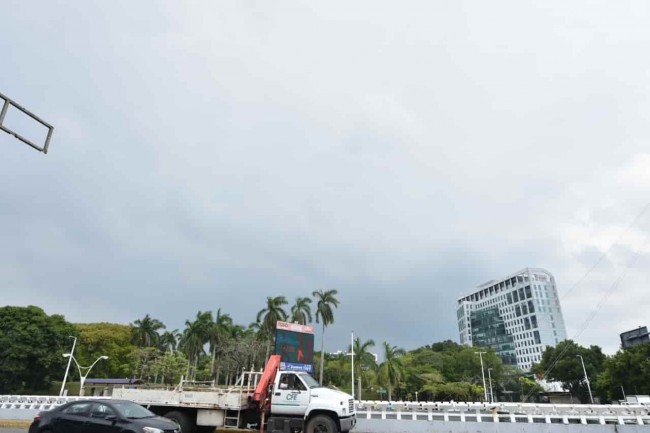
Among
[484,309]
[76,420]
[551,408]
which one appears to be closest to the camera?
[76,420]

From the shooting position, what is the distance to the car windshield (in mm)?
10664

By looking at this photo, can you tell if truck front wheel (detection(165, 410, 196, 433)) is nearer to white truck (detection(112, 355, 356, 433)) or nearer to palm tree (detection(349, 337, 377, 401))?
white truck (detection(112, 355, 356, 433))

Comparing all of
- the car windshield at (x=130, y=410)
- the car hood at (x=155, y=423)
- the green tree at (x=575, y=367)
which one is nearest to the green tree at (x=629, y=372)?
the green tree at (x=575, y=367)

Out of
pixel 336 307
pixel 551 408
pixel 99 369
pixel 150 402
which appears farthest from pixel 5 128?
pixel 99 369

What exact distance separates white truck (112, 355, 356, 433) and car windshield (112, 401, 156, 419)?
10.4ft

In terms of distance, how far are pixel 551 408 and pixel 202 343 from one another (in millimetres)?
66796

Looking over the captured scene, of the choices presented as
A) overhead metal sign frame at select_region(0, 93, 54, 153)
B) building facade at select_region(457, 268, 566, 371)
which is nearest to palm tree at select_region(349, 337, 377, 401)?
overhead metal sign frame at select_region(0, 93, 54, 153)

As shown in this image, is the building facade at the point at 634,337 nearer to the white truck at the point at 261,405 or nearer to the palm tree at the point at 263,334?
the palm tree at the point at 263,334

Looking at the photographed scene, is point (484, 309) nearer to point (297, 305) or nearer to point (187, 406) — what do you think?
point (297, 305)

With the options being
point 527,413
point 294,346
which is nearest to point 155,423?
point 294,346

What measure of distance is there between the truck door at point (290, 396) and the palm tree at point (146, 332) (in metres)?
77.3

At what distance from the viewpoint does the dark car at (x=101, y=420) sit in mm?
10266

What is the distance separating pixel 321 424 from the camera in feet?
43.2

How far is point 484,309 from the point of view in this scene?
180m
